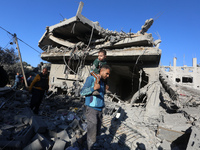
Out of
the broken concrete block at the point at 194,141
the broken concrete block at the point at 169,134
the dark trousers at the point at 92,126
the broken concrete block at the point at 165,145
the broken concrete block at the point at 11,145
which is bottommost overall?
the broken concrete block at the point at 165,145

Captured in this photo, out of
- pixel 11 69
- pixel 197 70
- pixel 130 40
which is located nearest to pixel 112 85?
pixel 130 40

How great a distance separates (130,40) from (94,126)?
13.7ft

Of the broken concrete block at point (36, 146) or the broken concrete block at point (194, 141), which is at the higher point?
the broken concrete block at point (36, 146)

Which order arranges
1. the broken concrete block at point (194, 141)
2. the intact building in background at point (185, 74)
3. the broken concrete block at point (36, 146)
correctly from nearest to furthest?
the broken concrete block at point (36, 146) < the broken concrete block at point (194, 141) < the intact building in background at point (185, 74)

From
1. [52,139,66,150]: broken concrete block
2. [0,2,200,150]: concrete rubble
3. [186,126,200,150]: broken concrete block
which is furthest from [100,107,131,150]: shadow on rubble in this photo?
[186,126,200,150]: broken concrete block

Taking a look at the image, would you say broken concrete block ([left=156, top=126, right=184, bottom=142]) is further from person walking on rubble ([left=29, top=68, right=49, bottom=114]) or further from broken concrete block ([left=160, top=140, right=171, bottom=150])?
person walking on rubble ([left=29, top=68, right=49, bottom=114])

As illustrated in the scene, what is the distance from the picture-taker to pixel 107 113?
459 cm

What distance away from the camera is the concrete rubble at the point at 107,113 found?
8.55 ft

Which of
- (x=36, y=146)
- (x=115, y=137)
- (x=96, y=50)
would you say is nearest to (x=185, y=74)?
(x=96, y=50)

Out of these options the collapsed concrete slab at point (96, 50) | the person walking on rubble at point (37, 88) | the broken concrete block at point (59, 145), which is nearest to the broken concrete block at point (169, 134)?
the collapsed concrete slab at point (96, 50)

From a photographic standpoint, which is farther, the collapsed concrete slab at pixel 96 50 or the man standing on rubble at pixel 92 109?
the collapsed concrete slab at pixel 96 50

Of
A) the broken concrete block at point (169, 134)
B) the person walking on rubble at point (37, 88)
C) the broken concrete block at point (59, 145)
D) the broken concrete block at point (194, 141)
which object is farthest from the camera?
the person walking on rubble at point (37, 88)

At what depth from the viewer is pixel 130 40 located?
16.9 ft

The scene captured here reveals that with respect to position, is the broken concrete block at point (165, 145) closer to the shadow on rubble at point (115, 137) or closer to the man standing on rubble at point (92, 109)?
the shadow on rubble at point (115, 137)
